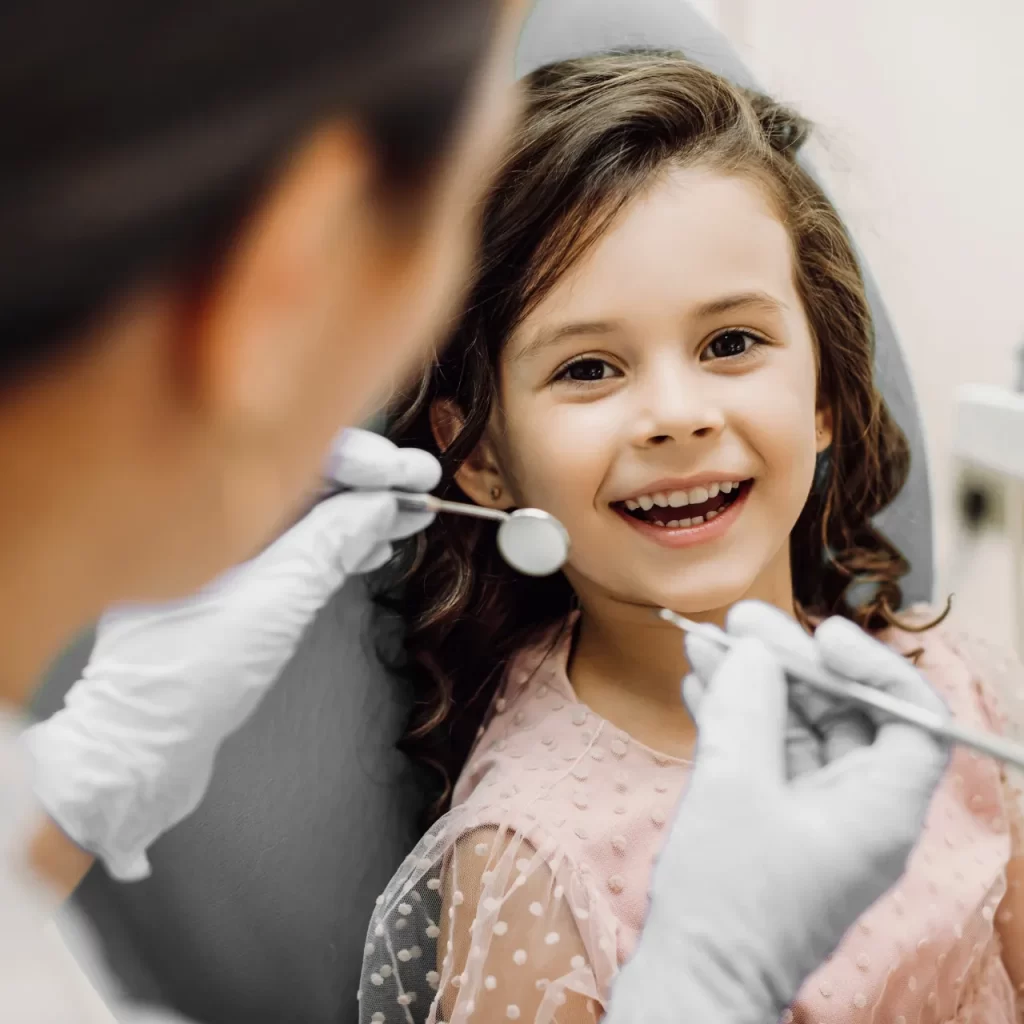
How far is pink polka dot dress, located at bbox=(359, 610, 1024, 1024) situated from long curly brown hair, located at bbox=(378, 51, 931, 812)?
0.05 metres

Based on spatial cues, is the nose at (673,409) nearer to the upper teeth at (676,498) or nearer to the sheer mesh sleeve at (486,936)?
the upper teeth at (676,498)

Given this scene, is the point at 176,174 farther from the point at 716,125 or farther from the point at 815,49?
the point at 815,49

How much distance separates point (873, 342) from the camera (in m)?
0.74

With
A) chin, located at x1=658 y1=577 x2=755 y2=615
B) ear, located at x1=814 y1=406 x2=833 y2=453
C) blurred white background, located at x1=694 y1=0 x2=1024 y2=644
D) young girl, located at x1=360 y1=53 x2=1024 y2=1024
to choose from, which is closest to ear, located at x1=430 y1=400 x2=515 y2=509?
young girl, located at x1=360 y1=53 x2=1024 y2=1024

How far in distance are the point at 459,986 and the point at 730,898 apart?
0.16 meters

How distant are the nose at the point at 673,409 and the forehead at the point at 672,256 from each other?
0.03 m

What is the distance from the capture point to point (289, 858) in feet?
1.93

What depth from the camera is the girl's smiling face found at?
55 centimetres

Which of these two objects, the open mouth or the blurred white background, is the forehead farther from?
the blurred white background

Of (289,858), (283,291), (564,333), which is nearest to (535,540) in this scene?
(564,333)

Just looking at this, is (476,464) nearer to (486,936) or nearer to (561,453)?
(561,453)

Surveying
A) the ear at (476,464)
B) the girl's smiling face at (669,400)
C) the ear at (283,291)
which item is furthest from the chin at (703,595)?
the ear at (283,291)

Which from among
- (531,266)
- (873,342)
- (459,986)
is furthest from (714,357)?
(459,986)

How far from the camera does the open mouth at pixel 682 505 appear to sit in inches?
22.5
